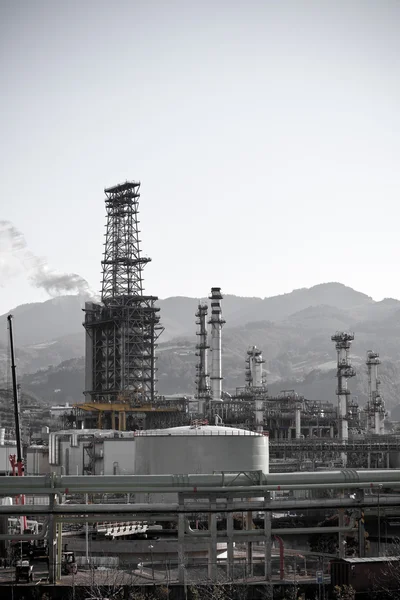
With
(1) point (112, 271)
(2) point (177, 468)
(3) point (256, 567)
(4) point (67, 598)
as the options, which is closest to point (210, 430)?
(2) point (177, 468)

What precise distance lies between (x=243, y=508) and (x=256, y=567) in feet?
16.7

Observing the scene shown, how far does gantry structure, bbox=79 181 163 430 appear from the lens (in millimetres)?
91562

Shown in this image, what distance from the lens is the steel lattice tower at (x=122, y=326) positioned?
9300 cm

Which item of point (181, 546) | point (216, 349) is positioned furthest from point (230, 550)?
point (216, 349)

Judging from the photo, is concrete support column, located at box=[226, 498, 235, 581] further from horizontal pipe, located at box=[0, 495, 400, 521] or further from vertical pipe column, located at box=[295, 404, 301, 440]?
vertical pipe column, located at box=[295, 404, 301, 440]

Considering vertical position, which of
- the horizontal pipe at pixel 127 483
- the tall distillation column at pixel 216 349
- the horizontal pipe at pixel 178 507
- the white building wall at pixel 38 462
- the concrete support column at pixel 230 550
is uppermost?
the tall distillation column at pixel 216 349

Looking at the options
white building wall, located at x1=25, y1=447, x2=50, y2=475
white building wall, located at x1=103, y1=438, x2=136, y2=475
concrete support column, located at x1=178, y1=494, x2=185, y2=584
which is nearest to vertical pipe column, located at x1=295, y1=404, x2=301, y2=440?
white building wall, located at x1=103, y1=438, x2=136, y2=475

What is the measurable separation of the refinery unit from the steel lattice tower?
0.13 metres

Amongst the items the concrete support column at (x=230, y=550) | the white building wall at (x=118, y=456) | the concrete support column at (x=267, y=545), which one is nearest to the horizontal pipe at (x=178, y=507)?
the concrete support column at (x=267, y=545)

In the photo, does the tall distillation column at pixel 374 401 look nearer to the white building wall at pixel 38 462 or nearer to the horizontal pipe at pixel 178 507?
the white building wall at pixel 38 462

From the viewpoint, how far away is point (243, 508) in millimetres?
34156

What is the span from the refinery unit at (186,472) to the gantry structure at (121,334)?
13cm

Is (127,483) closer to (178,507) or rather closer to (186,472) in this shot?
(178,507)

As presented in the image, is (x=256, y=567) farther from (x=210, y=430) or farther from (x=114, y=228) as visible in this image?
(x=114, y=228)
